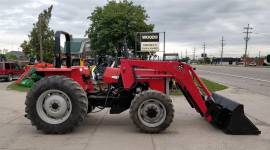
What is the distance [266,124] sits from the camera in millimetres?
8344

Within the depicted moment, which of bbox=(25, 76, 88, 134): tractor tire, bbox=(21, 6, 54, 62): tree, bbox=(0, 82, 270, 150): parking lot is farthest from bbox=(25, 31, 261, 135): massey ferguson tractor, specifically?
bbox=(21, 6, 54, 62): tree

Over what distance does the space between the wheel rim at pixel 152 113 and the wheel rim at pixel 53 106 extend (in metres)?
1.55

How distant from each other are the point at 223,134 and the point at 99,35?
2587 centimetres

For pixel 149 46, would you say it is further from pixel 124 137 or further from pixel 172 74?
pixel 124 137

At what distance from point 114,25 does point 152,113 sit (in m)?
24.5

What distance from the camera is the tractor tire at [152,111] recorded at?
23.3ft

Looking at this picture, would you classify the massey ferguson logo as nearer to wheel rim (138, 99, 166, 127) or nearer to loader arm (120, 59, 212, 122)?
loader arm (120, 59, 212, 122)

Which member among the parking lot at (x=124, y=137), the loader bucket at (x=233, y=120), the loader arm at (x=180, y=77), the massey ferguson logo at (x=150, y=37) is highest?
the massey ferguson logo at (x=150, y=37)

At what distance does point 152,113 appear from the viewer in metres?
7.18

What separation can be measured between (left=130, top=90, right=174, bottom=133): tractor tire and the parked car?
2473 centimetres

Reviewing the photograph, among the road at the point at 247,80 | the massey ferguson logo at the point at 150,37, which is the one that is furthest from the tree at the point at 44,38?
the massey ferguson logo at the point at 150,37

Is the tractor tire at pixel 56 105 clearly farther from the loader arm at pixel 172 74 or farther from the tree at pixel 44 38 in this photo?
the tree at pixel 44 38

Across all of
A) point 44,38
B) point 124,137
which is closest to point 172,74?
point 124,137

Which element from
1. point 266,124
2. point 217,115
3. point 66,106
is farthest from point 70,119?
point 266,124
